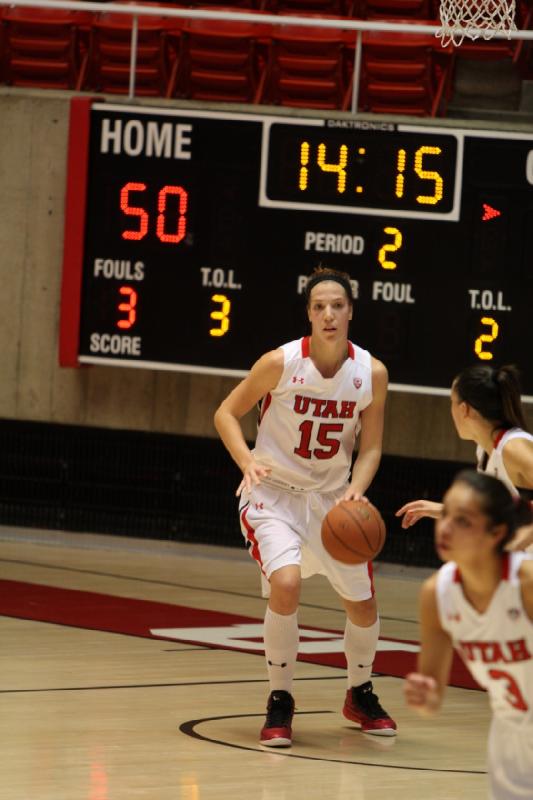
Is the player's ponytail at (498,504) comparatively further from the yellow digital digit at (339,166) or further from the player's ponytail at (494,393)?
the yellow digital digit at (339,166)

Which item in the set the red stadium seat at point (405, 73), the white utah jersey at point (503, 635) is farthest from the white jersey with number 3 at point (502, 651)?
the red stadium seat at point (405, 73)

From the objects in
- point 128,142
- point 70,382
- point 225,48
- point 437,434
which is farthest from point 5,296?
point 437,434

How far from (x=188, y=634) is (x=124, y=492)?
314cm

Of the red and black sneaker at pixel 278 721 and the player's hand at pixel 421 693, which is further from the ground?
the player's hand at pixel 421 693

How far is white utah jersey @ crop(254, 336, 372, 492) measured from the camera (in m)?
6.27

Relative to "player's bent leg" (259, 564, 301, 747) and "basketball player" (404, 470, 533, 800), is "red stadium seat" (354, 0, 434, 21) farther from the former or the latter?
"basketball player" (404, 470, 533, 800)

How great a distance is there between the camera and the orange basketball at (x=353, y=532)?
18.9 ft

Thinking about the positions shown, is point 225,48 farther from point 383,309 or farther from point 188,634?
point 188,634

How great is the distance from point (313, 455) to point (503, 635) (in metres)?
2.69

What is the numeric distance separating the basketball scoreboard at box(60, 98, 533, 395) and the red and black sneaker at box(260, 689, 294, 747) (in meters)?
4.16

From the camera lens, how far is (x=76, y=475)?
11.4 m

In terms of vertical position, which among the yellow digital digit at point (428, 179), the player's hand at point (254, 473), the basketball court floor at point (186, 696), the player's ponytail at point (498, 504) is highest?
the yellow digital digit at point (428, 179)

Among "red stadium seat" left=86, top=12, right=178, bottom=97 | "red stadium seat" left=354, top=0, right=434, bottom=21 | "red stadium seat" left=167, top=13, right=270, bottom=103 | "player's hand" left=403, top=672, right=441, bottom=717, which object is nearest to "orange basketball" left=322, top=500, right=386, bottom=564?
"player's hand" left=403, top=672, right=441, bottom=717

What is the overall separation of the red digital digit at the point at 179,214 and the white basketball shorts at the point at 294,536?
→ 410cm
